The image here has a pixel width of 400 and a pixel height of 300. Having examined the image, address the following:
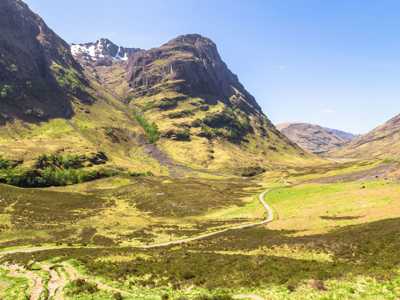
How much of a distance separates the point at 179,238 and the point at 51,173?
5381 inches

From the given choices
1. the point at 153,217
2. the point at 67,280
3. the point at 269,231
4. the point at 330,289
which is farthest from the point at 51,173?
the point at 330,289

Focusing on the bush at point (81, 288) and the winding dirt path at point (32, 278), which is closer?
the bush at point (81, 288)

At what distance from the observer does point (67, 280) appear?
1315 inches

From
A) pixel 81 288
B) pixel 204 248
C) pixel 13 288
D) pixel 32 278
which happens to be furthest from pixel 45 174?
pixel 81 288

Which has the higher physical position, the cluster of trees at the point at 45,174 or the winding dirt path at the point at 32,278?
the cluster of trees at the point at 45,174

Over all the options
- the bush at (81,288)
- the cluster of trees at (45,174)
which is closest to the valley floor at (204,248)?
the bush at (81,288)

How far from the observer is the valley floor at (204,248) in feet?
92.0

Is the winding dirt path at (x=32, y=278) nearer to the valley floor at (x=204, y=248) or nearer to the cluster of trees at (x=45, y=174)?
the valley floor at (x=204, y=248)

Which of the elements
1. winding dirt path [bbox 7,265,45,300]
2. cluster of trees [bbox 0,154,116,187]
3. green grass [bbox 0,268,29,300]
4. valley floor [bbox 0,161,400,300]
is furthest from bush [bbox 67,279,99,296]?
cluster of trees [bbox 0,154,116,187]

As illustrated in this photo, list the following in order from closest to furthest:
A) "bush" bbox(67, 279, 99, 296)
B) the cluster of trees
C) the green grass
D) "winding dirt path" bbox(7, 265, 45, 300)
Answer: "bush" bbox(67, 279, 99, 296), the green grass, "winding dirt path" bbox(7, 265, 45, 300), the cluster of trees

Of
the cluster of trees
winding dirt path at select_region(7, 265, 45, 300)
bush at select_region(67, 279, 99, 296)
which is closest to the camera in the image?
bush at select_region(67, 279, 99, 296)

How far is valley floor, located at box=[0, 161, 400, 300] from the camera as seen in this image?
2803cm

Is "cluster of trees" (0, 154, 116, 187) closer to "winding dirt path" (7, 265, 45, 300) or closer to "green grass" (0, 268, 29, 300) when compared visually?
"winding dirt path" (7, 265, 45, 300)

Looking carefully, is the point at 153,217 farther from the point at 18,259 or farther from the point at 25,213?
the point at 18,259
